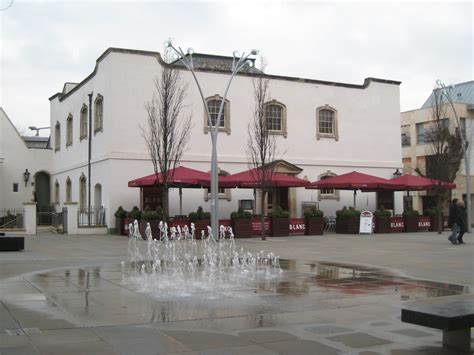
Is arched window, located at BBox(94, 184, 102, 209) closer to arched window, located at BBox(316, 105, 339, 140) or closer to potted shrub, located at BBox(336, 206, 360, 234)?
potted shrub, located at BBox(336, 206, 360, 234)

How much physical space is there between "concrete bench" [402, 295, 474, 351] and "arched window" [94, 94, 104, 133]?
26.8m

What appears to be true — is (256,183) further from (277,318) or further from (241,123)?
(277,318)

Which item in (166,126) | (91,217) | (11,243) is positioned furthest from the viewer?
(91,217)

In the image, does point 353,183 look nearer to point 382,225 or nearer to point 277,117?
point 382,225

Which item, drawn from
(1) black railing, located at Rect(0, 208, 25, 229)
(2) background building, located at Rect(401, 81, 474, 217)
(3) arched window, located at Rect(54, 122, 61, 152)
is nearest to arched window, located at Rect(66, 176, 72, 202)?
(1) black railing, located at Rect(0, 208, 25, 229)

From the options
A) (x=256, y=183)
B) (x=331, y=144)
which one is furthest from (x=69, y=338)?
(x=331, y=144)

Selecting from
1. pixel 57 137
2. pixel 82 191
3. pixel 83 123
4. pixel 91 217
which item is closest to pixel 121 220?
pixel 91 217

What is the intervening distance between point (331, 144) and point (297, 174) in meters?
3.56

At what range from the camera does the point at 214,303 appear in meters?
9.07

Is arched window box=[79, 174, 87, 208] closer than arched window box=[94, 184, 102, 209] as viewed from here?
No

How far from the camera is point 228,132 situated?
3234cm

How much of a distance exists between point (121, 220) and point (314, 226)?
9704mm

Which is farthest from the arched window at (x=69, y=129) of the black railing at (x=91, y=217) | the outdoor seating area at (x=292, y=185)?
the outdoor seating area at (x=292, y=185)

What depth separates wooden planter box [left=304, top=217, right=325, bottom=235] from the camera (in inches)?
1134
